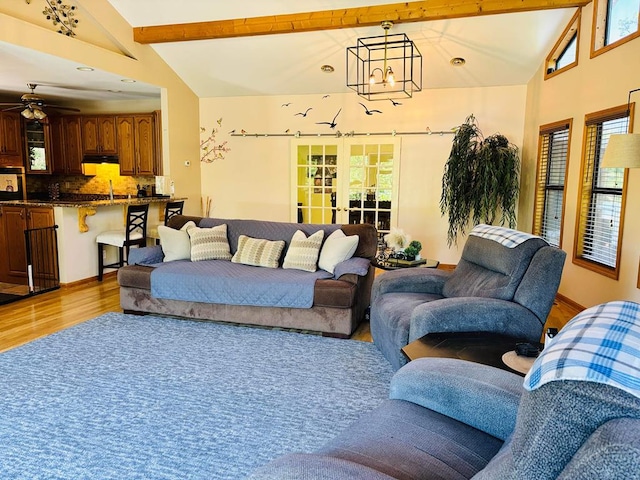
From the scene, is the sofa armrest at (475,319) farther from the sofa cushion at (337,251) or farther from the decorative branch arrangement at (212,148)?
the decorative branch arrangement at (212,148)

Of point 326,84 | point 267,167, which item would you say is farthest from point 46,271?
point 326,84

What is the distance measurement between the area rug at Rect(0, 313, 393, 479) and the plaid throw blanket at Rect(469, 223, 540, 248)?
3.91 ft

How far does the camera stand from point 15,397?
2.78 meters

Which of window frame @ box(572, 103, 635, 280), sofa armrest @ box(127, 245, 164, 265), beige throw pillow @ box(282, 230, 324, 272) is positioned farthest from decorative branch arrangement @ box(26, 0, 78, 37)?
window frame @ box(572, 103, 635, 280)

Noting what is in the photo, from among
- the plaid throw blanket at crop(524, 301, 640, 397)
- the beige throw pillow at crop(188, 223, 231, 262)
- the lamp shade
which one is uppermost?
the lamp shade

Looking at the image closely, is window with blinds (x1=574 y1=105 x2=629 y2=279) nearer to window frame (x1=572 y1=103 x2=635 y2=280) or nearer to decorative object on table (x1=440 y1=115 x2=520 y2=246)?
window frame (x1=572 y1=103 x2=635 y2=280)

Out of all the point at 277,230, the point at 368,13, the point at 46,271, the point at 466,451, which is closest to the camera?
the point at 466,451

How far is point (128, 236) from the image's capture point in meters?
5.61

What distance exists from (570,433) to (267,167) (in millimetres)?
6986

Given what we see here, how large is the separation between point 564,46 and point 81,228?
6128mm

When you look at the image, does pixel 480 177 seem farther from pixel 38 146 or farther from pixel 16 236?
pixel 38 146

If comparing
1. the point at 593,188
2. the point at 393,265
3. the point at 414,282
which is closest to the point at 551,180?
the point at 593,188

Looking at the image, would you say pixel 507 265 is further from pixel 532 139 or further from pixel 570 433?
pixel 532 139

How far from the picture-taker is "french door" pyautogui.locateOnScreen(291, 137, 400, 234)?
6.96 metres
